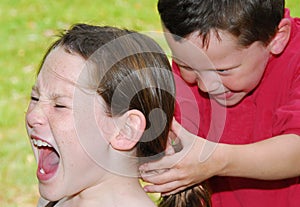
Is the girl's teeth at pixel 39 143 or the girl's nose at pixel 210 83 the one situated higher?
the girl's teeth at pixel 39 143

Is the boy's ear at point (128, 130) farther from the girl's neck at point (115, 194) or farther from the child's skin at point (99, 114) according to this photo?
the girl's neck at point (115, 194)

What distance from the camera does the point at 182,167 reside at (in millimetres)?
2674

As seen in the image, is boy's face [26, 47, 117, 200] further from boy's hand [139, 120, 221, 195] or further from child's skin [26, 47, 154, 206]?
boy's hand [139, 120, 221, 195]

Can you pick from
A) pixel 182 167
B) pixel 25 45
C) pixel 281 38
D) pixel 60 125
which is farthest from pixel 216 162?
pixel 25 45

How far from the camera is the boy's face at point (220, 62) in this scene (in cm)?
288

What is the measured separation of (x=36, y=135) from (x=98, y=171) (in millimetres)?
237

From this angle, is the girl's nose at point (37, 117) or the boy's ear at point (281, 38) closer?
the girl's nose at point (37, 117)

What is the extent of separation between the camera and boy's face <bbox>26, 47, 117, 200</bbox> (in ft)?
8.46

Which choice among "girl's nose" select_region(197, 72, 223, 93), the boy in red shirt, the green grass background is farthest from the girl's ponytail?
the green grass background

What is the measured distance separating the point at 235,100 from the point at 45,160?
0.80 m

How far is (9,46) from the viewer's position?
6930mm

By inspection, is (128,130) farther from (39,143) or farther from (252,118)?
(252,118)

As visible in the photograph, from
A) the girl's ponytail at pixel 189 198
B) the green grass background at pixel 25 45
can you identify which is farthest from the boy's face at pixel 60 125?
the green grass background at pixel 25 45

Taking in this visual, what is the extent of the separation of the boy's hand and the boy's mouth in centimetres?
28
